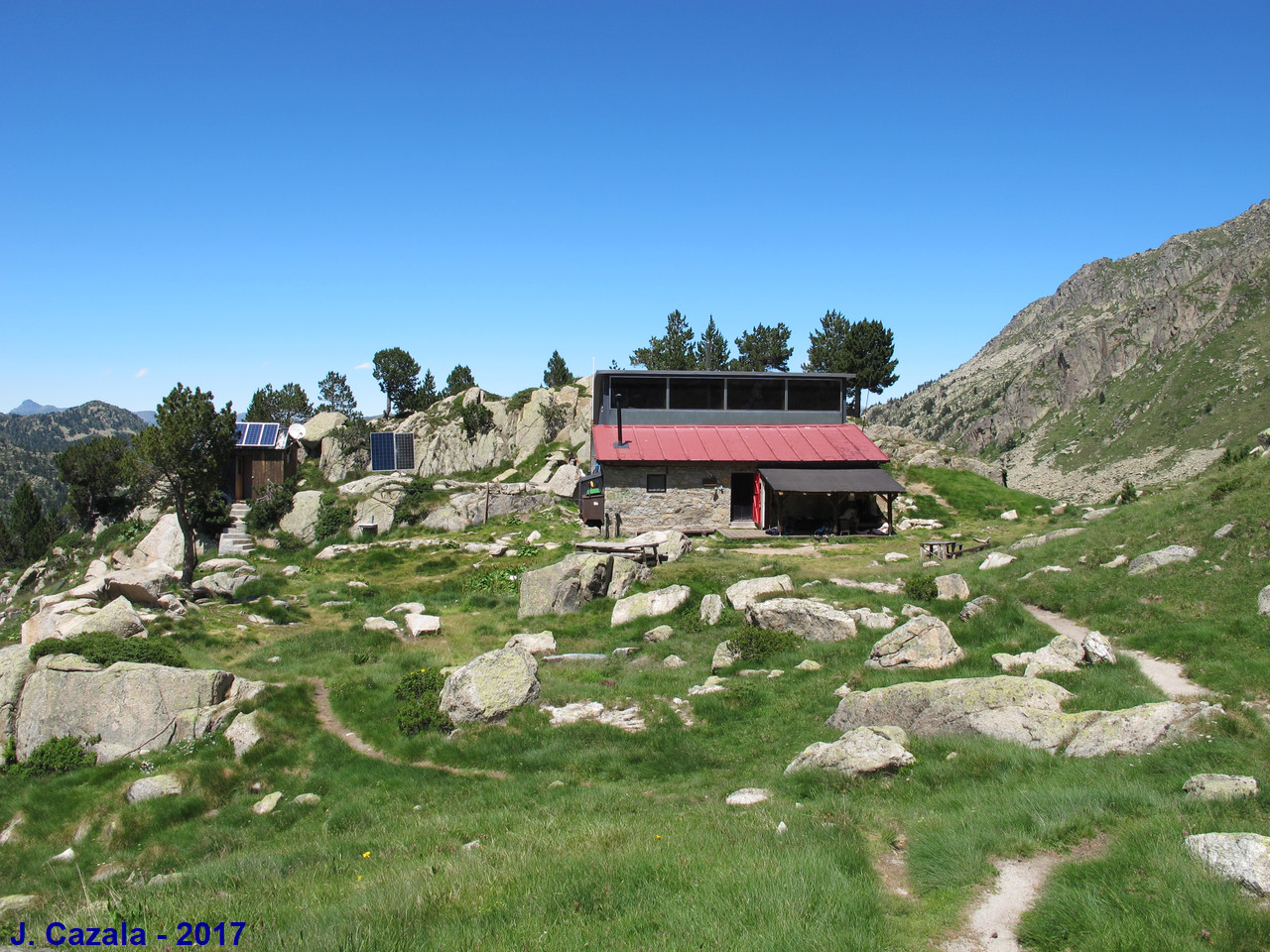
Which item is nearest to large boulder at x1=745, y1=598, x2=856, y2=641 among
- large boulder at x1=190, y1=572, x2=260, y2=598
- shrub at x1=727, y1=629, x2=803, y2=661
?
shrub at x1=727, y1=629, x2=803, y2=661

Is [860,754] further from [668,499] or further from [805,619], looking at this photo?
[668,499]

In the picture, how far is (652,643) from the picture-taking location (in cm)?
1828

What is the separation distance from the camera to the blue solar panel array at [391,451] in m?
52.2

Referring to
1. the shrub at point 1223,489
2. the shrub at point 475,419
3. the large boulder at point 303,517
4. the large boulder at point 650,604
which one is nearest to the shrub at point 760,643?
the large boulder at point 650,604

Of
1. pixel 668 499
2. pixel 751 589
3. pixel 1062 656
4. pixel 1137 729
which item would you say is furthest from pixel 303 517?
pixel 1137 729

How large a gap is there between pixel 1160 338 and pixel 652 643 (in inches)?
7019

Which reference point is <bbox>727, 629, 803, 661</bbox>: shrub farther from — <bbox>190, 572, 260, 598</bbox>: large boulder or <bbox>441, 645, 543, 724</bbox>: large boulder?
<bbox>190, 572, 260, 598</bbox>: large boulder

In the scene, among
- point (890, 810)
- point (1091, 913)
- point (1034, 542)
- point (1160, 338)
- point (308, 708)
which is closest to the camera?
point (1091, 913)

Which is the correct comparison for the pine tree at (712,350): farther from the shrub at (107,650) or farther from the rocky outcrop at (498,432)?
the shrub at (107,650)

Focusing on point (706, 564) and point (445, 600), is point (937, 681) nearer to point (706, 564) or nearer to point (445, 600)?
point (706, 564)

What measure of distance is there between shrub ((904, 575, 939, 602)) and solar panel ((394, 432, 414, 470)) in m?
41.6

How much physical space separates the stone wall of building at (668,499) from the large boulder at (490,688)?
20.9 m

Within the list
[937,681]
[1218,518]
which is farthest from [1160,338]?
[937,681]

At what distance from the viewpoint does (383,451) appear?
52.4 meters
